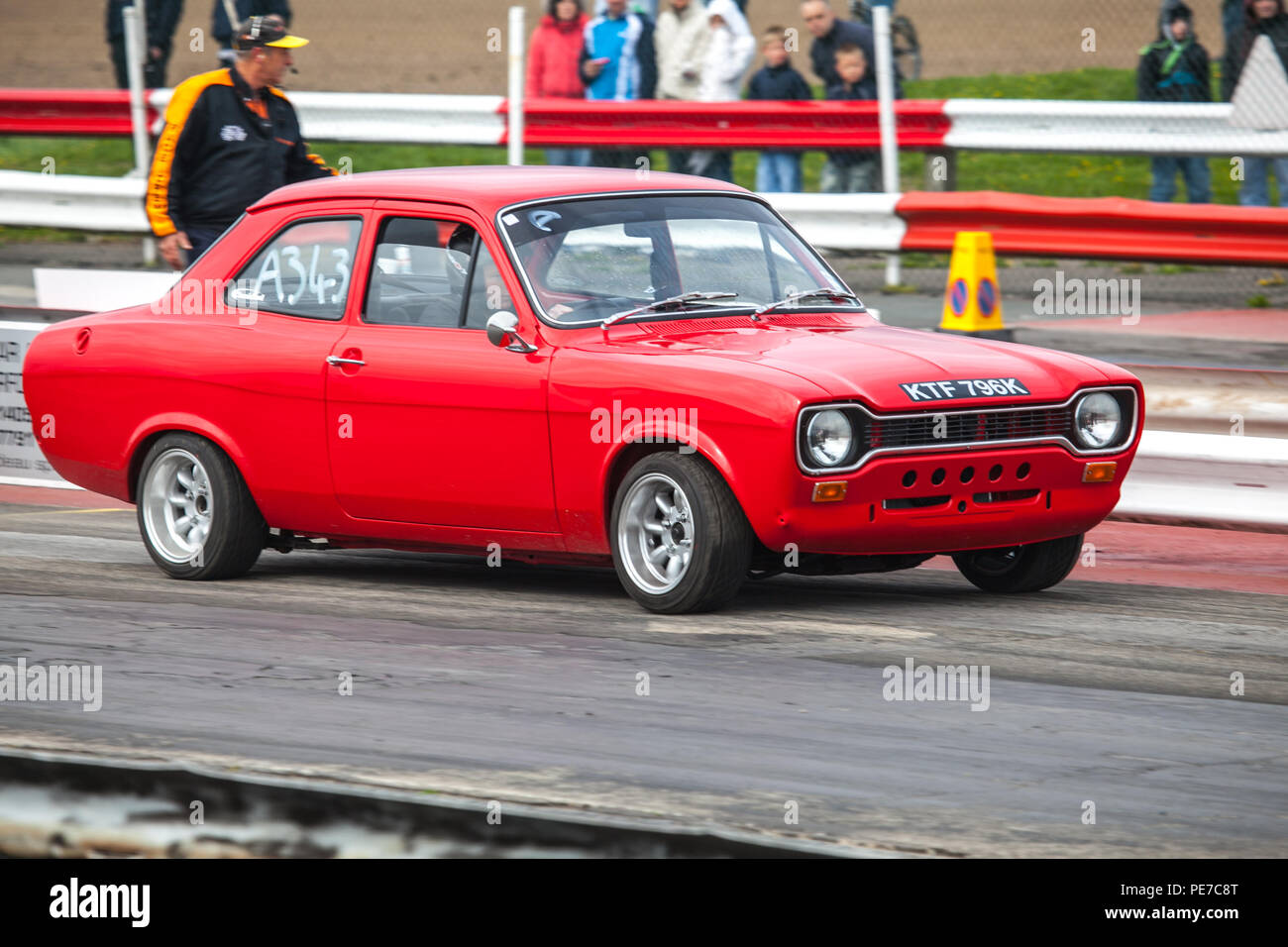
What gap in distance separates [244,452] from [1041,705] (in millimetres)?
3759

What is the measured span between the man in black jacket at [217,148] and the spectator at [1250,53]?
6763 millimetres

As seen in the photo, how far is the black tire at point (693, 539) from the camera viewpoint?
7.27m

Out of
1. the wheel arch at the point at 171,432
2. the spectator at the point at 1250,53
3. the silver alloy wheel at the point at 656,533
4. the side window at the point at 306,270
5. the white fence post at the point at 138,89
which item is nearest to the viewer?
the silver alloy wheel at the point at 656,533

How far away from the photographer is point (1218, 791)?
16.8 feet

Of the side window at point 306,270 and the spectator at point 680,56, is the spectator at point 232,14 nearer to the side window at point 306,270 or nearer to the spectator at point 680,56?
the spectator at point 680,56

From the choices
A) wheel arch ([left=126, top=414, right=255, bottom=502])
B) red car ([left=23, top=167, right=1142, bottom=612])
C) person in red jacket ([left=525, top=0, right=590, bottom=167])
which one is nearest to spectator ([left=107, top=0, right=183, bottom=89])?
person in red jacket ([left=525, top=0, right=590, bottom=167])

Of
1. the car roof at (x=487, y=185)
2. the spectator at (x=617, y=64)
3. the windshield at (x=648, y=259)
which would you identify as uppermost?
the spectator at (x=617, y=64)

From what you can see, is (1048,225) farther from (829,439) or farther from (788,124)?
(829,439)

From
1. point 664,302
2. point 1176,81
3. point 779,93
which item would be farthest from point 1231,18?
point 664,302

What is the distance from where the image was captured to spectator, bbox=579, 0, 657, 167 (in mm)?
16734

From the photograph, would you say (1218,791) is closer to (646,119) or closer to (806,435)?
(806,435)

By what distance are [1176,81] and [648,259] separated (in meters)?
8.23

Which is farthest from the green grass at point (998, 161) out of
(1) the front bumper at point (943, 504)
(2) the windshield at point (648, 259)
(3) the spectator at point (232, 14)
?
(1) the front bumper at point (943, 504)

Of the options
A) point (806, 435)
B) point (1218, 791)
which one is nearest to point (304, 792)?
point (1218, 791)
